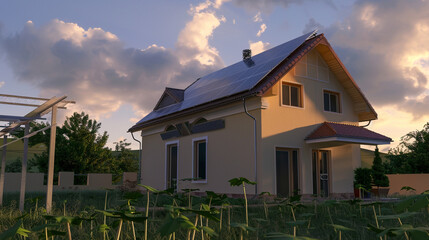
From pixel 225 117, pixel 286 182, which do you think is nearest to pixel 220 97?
pixel 225 117

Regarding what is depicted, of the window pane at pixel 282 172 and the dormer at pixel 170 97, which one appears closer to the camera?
the window pane at pixel 282 172

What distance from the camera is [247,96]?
44.2 ft

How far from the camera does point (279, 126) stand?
47.2 feet

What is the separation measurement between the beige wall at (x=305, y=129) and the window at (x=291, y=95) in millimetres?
216

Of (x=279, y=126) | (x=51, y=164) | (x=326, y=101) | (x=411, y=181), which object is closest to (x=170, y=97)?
(x=279, y=126)

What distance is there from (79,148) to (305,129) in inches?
837

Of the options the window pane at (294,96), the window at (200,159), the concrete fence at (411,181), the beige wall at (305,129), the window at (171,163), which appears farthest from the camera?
the concrete fence at (411,181)

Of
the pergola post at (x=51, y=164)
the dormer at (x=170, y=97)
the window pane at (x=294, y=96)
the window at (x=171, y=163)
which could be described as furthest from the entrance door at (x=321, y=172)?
the pergola post at (x=51, y=164)

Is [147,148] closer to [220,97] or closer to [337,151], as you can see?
[220,97]

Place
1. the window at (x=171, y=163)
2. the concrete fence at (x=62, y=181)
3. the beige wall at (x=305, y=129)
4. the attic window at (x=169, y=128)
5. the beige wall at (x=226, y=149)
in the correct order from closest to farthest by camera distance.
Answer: the beige wall at (x=305, y=129), the beige wall at (x=226, y=149), the window at (x=171, y=163), the attic window at (x=169, y=128), the concrete fence at (x=62, y=181)

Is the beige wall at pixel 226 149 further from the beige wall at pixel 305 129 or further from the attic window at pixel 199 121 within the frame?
the beige wall at pixel 305 129

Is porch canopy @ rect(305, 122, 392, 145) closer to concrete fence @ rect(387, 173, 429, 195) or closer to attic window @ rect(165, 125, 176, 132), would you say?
attic window @ rect(165, 125, 176, 132)

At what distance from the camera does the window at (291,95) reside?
595 inches

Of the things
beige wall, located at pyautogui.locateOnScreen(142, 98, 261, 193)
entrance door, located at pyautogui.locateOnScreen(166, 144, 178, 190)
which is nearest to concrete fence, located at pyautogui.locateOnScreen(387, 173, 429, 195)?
beige wall, located at pyautogui.locateOnScreen(142, 98, 261, 193)
